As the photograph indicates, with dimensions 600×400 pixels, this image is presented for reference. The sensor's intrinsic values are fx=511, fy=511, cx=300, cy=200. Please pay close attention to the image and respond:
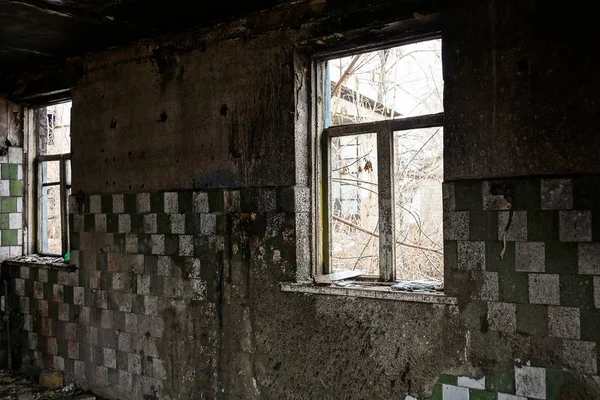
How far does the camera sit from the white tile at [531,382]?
221 cm

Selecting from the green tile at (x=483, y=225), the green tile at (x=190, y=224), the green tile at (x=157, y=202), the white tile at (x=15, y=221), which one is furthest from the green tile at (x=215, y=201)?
the white tile at (x=15, y=221)

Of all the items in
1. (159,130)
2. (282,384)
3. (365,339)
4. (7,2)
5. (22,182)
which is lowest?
(282,384)

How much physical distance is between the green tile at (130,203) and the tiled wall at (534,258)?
7.21 feet

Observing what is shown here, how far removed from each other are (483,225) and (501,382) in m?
0.71

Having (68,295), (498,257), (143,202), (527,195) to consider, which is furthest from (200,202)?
(527,195)

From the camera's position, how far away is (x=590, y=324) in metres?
2.12

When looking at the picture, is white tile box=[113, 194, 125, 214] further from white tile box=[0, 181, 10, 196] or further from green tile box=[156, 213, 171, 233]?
white tile box=[0, 181, 10, 196]

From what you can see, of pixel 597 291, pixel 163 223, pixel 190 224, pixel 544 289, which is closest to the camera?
pixel 597 291

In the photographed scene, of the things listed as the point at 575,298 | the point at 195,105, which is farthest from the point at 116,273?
the point at 575,298

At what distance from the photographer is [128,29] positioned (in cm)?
337

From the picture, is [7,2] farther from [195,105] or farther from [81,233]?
[81,233]

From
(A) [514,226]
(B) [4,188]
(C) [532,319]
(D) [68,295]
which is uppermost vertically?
(B) [4,188]

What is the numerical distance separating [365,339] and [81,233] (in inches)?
96.2

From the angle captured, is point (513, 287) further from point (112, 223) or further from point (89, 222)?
point (89, 222)
